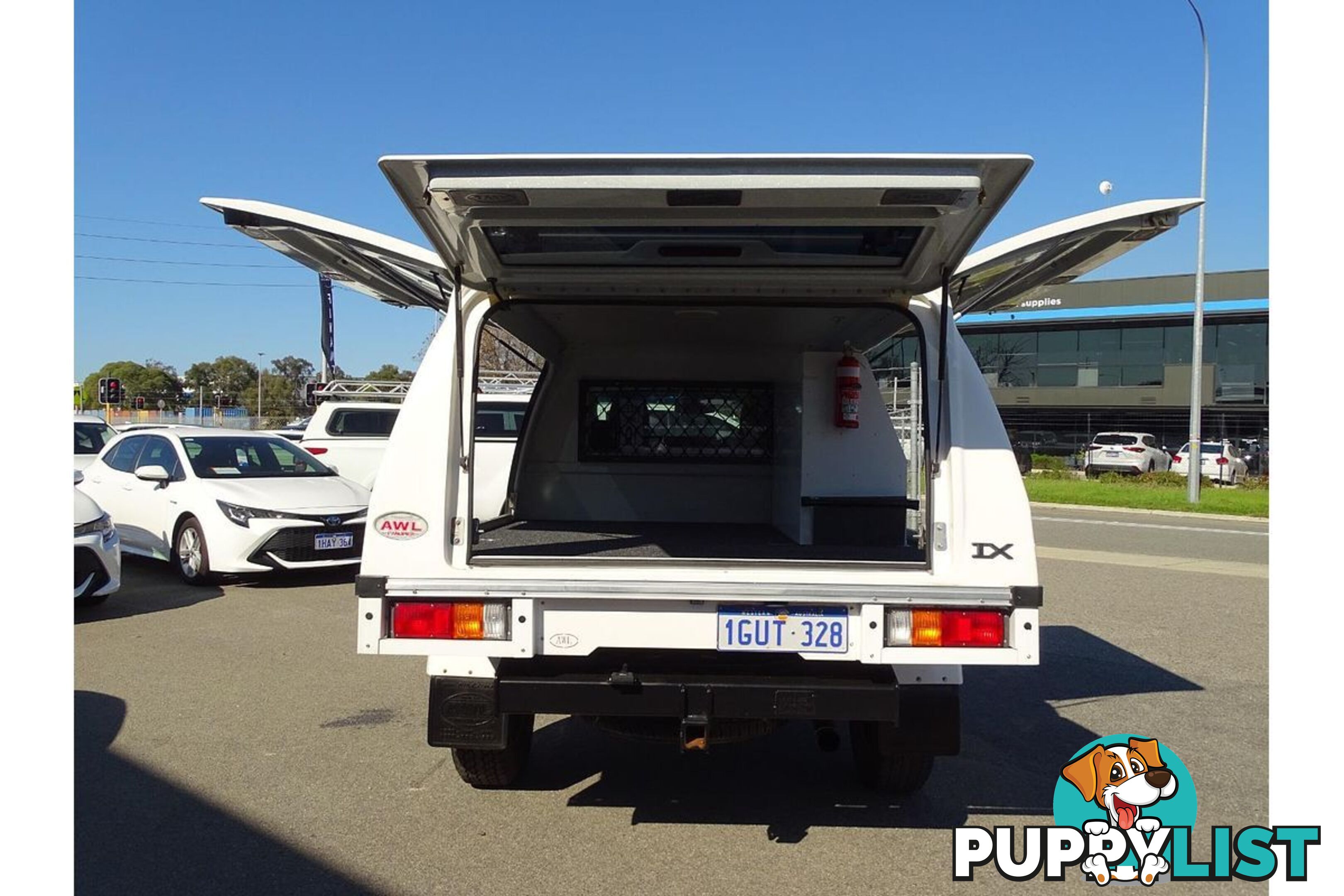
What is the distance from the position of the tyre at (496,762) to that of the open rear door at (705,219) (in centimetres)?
192

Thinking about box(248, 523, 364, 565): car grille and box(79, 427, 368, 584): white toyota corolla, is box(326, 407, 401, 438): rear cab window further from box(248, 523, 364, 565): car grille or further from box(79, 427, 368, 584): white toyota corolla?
box(248, 523, 364, 565): car grille

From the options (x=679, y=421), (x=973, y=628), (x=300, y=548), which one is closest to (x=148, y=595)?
(x=300, y=548)

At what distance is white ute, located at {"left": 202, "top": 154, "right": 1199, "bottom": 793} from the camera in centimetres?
322

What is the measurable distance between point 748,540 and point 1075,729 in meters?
2.10

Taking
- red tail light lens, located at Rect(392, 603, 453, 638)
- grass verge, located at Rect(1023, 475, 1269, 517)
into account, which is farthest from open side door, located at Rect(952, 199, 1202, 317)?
grass verge, located at Rect(1023, 475, 1269, 517)

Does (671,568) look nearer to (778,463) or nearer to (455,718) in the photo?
(455,718)

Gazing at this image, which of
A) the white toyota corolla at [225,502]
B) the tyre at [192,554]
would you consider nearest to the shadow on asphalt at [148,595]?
the tyre at [192,554]

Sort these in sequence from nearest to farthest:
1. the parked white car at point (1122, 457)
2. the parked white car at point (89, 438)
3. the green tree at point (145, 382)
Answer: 1. the parked white car at point (89, 438)
2. the parked white car at point (1122, 457)
3. the green tree at point (145, 382)

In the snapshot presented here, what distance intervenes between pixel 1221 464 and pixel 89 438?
30.5 metres

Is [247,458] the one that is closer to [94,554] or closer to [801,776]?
[94,554]

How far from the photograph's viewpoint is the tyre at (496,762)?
4.24 meters

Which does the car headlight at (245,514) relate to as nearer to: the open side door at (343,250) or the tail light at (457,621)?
the open side door at (343,250)

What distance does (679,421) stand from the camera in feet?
21.3

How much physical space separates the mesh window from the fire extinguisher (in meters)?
1.06
